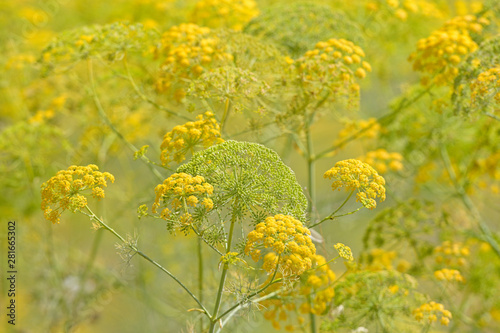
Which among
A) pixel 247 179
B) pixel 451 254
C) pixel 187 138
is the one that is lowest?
pixel 451 254

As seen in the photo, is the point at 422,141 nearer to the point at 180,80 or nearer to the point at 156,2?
the point at 180,80

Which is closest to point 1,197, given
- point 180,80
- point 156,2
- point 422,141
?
point 156,2

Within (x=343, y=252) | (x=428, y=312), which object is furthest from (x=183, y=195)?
(x=428, y=312)

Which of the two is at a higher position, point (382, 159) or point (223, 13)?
point (223, 13)

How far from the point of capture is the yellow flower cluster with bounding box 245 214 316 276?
2051mm

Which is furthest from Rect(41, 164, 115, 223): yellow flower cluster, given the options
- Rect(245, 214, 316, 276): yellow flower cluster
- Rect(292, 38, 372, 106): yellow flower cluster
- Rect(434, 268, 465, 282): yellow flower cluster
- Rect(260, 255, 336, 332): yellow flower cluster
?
Rect(434, 268, 465, 282): yellow flower cluster

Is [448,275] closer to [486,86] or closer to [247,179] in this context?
[486,86]

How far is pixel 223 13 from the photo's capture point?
391 centimetres

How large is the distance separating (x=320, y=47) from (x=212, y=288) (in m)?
1.95

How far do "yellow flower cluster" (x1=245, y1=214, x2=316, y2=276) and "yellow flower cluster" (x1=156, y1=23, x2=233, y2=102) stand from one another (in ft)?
4.28

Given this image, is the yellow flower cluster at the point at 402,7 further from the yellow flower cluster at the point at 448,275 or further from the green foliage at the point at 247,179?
the green foliage at the point at 247,179

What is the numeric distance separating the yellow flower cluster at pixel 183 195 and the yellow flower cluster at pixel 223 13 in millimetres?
2055

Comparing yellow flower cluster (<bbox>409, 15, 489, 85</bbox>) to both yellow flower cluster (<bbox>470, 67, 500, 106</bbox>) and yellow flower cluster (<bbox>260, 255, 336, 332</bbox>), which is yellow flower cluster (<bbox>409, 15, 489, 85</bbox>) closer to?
yellow flower cluster (<bbox>470, 67, 500, 106</bbox>)

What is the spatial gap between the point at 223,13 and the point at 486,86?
2018 mm
